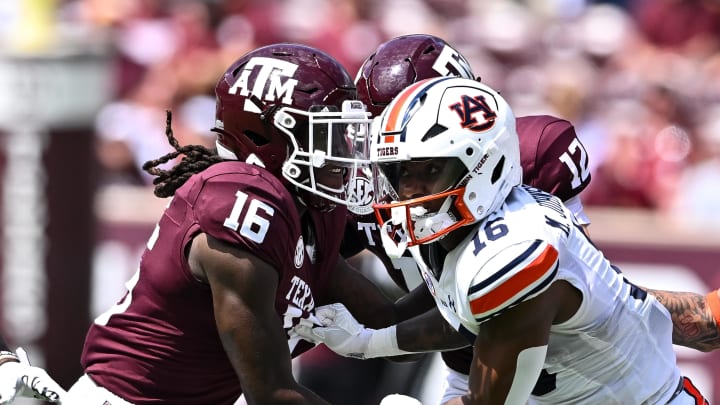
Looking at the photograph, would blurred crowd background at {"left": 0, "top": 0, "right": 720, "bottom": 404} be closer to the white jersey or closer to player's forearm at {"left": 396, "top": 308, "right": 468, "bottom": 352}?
player's forearm at {"left": 396, "top": 308, "right": 468, "bottom": 352}

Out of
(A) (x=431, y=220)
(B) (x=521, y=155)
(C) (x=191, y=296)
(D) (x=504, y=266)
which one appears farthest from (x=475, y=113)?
(C) (x=191, y=296)

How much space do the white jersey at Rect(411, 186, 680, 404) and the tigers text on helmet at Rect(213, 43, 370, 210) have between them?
479 mm

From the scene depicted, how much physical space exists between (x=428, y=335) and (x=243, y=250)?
2.54ft

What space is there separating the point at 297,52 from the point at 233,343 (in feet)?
3.12

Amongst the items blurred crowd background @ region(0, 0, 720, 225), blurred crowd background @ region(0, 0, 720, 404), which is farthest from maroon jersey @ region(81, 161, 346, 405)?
blurred crowd background @ region(0, 0, 720, 225)

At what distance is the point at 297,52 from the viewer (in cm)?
378

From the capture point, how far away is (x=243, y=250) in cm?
330

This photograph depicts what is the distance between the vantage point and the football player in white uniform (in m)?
3.05

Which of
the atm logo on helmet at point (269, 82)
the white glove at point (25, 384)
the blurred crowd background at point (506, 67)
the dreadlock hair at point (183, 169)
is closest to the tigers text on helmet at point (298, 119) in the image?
the atm logo on helmet at point (269, 82)

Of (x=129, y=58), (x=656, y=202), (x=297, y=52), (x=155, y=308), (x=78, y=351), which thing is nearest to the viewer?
(x=155, y=308)

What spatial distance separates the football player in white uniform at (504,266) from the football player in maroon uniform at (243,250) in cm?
37

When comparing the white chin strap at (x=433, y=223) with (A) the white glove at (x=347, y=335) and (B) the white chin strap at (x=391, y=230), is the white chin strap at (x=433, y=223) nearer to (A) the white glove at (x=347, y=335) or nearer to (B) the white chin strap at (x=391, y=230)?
(B) the white chin strap at (x=391, y=230)

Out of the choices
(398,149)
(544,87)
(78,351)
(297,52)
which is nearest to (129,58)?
(544,87)

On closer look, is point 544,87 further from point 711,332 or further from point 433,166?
point 433,166
